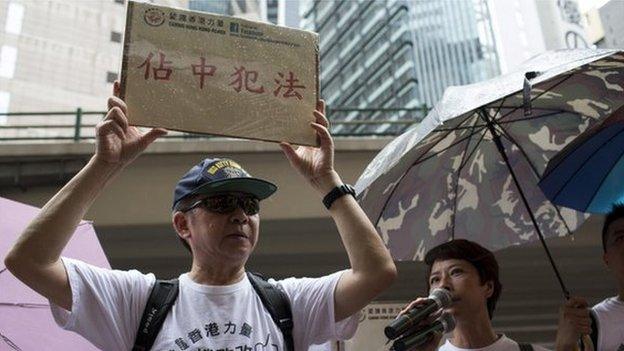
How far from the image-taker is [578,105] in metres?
3.24

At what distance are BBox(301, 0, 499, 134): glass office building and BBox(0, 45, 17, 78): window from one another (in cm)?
2997

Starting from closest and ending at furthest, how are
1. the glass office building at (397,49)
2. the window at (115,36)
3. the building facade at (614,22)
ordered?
the building facade at (614,22) → the window at (115,36) → the glass office building at (397,49)

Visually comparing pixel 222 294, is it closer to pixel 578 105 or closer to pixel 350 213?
pixel 350 213

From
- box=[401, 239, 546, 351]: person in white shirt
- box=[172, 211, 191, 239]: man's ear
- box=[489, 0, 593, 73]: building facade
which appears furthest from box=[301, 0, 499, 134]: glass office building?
box=[172, 211, 191, 239]: man's ear

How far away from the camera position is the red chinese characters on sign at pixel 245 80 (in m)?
2.31

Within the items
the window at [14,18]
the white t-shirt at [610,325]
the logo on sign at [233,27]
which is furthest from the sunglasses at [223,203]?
the window at [14,18]

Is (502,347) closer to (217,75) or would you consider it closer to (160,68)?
(217,75)

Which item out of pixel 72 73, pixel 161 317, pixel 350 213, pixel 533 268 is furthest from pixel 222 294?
pixel 72 73

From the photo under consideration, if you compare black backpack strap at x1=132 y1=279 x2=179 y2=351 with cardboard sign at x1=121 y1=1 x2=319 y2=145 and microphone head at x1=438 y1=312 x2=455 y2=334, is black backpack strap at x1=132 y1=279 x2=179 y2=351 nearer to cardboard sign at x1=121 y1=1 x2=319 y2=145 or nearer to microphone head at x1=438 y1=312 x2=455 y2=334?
cardboard sign at x1=121 y1=1 x2=319 y2=145

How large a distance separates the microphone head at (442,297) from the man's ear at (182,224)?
1085 millimetres

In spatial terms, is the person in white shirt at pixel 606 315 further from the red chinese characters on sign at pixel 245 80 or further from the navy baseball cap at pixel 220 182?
the red chinese characters on sign at pixel 245 80

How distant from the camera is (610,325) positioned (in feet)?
9.10

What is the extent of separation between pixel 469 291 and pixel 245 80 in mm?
1541

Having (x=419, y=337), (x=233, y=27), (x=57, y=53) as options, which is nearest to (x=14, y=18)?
(x=57, y=53)
